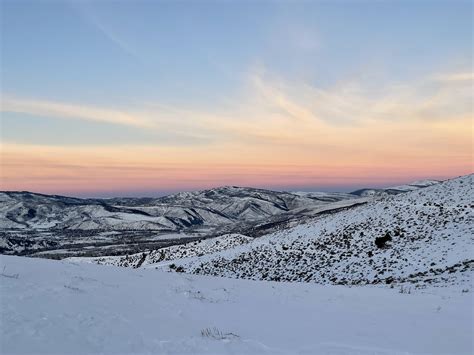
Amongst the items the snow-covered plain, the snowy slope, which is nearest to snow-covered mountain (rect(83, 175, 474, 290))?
the snowy slope

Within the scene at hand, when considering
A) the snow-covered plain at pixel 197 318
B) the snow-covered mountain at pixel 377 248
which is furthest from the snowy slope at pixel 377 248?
the snow-covered plain at pixel 197 318

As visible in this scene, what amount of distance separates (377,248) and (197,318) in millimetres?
26912

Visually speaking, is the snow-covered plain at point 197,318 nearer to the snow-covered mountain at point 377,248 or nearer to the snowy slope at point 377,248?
the snowy slope at point 377,248

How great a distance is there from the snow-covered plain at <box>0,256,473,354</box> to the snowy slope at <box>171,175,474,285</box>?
9168mm

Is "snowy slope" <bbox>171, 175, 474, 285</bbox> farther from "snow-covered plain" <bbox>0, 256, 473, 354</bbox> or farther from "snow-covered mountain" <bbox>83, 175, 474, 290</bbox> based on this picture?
"snow-covered plain" <bbox>0, 256, 473, 354</bbox>

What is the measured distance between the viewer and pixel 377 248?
32.3 meters

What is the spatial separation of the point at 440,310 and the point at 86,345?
11277 mm

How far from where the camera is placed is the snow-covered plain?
6.83 meters

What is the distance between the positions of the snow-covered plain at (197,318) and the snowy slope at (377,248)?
30.1ft

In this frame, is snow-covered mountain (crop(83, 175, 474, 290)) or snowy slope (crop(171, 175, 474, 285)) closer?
snowy slope (crop(171, 175, 474, 285))

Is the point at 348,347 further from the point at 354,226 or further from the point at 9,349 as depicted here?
the point at 354,226

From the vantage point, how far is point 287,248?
4041 cm

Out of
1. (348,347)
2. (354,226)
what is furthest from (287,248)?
(348,347)

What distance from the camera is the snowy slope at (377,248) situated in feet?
82.1
